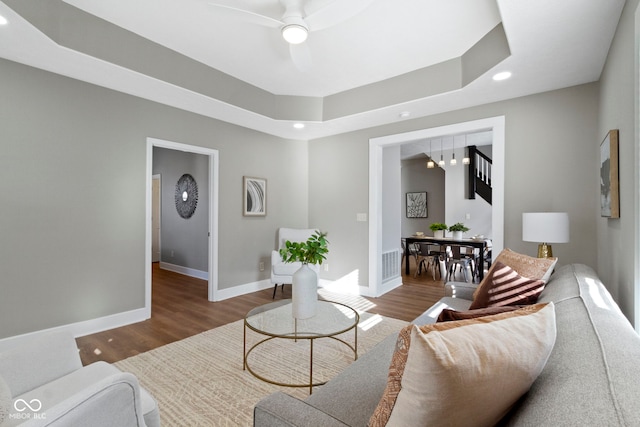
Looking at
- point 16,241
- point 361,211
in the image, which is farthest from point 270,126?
point 16,241

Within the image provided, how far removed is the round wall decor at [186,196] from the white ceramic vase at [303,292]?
12.9 ft

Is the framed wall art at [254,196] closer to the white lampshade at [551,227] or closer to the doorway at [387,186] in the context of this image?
the doorway at [387,186]

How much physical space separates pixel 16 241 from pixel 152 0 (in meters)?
2.36

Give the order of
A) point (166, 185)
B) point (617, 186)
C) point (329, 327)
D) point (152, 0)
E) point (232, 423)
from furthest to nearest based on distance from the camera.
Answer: point (166, 185) → point (152, 0) → point (329, 327) → point (617, 186) → point (232, 423)

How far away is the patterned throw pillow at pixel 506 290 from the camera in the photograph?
1754mm

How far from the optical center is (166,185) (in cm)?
637

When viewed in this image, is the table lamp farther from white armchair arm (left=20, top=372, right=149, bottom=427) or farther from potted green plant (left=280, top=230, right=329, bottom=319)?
white armchair arm (left=20, top=372, right=149, bottom=427)

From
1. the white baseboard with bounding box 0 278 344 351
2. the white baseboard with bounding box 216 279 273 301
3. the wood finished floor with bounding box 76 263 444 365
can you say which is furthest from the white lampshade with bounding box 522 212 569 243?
the white baseboard with bounding box 0 278 344 351

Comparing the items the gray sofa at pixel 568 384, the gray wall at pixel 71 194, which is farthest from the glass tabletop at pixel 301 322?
the gray wall at pixel 71 194

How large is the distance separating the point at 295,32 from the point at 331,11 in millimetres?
339

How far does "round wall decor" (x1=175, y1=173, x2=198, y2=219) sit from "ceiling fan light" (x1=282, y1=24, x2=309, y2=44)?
Result: 394 centimetres

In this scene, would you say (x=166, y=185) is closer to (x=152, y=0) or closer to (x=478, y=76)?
(x=152, y=0)

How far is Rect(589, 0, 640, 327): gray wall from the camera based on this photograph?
160 cm

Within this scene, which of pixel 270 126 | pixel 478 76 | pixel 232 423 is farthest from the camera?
pixel 270 126
